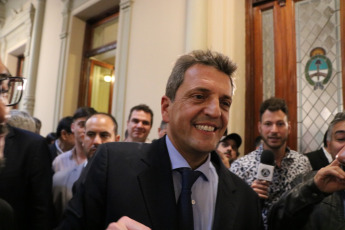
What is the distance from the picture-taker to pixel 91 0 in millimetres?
6199

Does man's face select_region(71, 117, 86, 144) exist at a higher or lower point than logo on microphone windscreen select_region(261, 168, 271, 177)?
higher

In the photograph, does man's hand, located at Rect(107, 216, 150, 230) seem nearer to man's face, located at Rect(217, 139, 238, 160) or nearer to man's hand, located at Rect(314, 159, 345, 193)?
man's hand, located at Rect(314, 159, 345, 193)

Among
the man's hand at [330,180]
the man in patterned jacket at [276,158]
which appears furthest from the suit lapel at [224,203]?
the man in patterned jacket at [276,158]

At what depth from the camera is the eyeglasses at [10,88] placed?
1.17 m

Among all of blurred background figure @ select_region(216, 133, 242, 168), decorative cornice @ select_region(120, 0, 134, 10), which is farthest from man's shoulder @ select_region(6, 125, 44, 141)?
decorative cornice @ select_region(120, 0, 134, 10)

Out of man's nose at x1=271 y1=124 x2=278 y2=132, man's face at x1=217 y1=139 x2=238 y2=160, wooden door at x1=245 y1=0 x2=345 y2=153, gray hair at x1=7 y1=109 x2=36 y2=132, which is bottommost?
man's face at x1=217 y1=139 x2=238 y2=160

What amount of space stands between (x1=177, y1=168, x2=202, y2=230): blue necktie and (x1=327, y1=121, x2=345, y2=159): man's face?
87 cm

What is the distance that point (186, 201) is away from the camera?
4.25ft

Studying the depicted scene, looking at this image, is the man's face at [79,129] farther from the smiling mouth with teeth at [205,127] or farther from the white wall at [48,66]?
the white wall at [48,66]

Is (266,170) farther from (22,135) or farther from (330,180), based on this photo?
(22,135)

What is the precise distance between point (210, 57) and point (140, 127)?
207 cm

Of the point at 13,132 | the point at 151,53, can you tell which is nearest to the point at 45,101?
the point at 151,53

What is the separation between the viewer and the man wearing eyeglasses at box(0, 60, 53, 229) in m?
1.98

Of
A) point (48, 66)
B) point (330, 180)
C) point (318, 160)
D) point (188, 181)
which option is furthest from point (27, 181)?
point (48, 66)
